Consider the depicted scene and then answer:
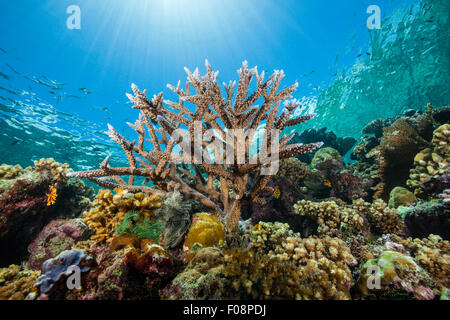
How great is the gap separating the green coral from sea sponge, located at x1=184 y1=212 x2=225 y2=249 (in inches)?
19.7

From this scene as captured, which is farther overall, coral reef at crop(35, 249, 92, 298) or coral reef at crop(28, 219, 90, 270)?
coral reef at crop(28, 219, 90, 270)

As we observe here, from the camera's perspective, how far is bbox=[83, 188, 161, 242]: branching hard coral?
8.56 feet

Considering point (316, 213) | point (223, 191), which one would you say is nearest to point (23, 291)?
point (223, 191)

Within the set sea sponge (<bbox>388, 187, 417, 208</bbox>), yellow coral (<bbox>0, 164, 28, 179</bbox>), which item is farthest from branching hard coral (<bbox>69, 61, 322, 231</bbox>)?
yellow coral (<bbox>0, 164, 28, 179</bbox>)

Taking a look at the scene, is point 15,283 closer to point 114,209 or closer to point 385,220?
point 114,209

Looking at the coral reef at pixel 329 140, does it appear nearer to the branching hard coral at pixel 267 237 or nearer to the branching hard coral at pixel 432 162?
the branching hard coral at pixel 432 162

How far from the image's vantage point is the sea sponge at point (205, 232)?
2502 millimetres

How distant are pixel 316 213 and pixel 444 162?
163 inches

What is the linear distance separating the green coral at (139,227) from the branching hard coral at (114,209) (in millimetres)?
87

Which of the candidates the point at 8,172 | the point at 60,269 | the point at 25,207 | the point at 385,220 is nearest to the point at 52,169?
the point at 8,172

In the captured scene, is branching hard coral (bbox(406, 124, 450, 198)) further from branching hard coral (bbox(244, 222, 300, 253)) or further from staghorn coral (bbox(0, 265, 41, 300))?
staghorn coral (bbox(0, 265, 41, 300))
